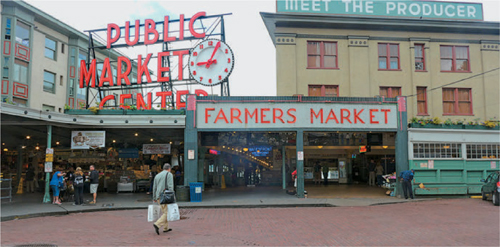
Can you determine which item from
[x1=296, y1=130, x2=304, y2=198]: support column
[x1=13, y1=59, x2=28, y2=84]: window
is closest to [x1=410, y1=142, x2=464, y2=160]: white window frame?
[x1=296, y1=130, x2=304, y2=198]: support column

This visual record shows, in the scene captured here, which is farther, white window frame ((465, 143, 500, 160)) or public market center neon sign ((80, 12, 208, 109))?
public market center neon sign ((80, 12, 208, 109))

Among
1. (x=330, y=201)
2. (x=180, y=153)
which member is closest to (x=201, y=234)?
(x=330, y=201)

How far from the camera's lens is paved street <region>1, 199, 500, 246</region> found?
9133mm

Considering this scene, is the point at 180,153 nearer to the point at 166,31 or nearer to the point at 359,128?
the point at 166,31

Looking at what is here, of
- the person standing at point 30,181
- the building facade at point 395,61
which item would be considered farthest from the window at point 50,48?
the building facade at point 395,61

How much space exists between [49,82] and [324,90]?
23.5 m

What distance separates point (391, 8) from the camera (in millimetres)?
24922

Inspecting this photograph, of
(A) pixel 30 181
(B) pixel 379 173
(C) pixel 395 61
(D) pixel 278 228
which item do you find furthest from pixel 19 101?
(C) pixel 395 61

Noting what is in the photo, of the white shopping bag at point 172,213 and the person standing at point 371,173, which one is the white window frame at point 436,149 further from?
the white shopping bag at point 172,213

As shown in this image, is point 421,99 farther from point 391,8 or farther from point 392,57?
point 391,8

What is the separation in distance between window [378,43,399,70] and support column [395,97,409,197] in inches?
224

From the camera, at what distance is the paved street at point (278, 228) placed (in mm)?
9133

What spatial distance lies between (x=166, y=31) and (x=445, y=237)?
2238 cm

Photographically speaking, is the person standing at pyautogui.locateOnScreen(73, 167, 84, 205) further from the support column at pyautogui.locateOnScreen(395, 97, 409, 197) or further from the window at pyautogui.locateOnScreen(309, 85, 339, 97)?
the support column at pyautogui.locateOnScreen(395, 97, 409, 197)
